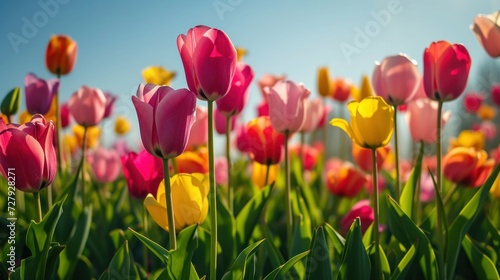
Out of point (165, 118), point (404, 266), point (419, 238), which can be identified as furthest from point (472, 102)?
point (165, 118)

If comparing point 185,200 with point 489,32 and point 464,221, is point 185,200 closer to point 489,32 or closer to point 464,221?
point 464,221

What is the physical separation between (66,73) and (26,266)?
3.74 feet

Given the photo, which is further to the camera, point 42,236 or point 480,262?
point 480,262

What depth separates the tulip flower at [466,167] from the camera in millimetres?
1932

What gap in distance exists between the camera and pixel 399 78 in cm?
154

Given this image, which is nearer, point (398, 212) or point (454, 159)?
point (398, 212)

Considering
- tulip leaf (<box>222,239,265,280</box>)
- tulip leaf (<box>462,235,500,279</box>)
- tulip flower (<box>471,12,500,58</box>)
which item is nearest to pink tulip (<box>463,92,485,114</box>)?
tulip flower (<box>471,12,500,58</box>)

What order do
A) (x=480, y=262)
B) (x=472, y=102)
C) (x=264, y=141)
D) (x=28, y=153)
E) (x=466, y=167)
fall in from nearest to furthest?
(x=28, y=153)
(x=480, y=262)
(x=264, y=141)
(x=466, y=167)
(x=472, y=102)

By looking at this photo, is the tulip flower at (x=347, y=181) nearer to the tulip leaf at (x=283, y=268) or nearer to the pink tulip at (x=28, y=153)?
the tulip leaf at (x=283, y=268)

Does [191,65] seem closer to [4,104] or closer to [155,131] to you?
[155,131]

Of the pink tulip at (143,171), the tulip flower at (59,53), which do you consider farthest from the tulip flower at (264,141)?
the tulip flower at (59,53)

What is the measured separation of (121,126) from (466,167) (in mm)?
3529

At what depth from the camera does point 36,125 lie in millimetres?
1144

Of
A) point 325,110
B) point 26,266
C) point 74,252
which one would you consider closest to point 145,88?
point 26,266
